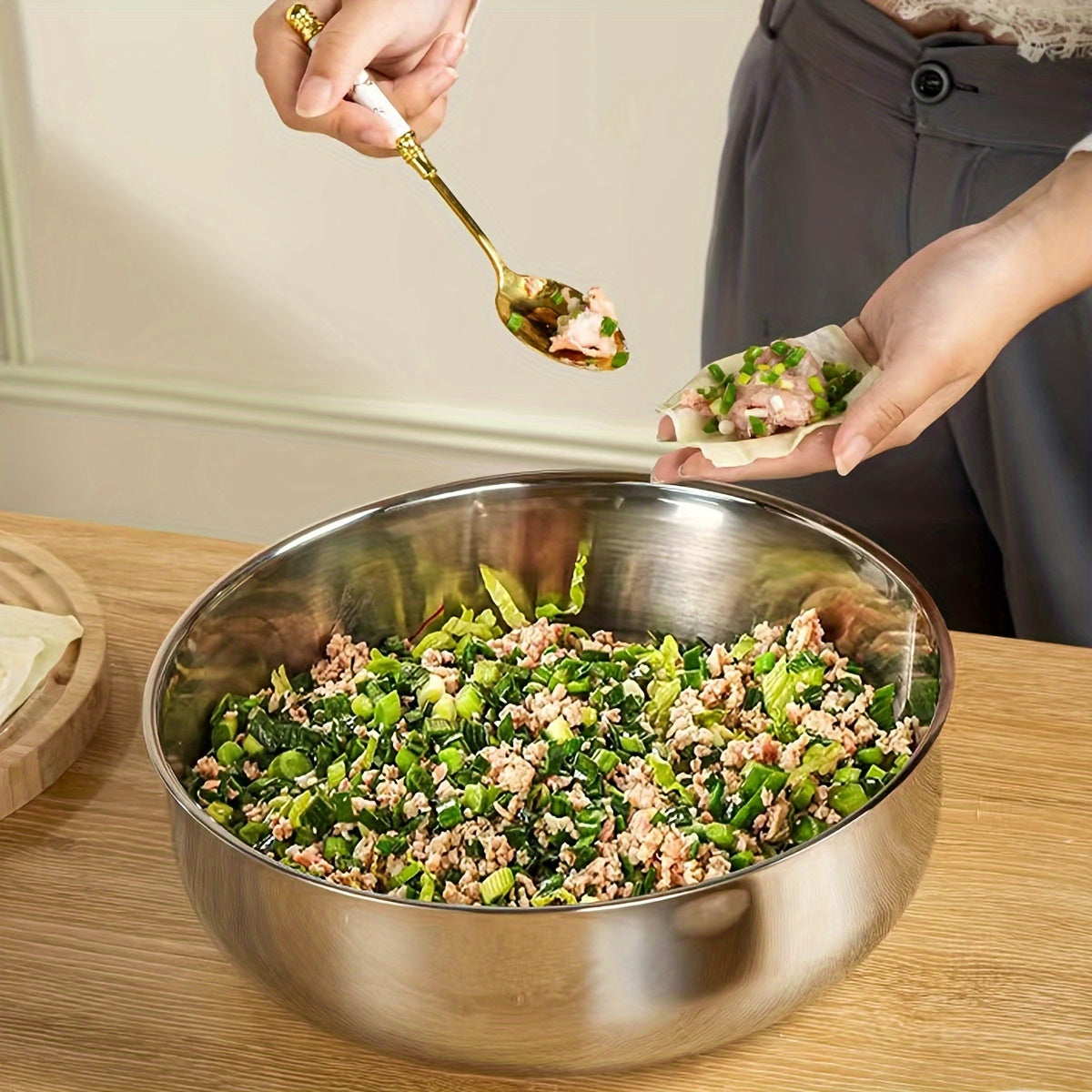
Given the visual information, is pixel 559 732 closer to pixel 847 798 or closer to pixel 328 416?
pixel 847 798

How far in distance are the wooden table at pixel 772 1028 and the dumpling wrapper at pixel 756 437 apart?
0.29 meters

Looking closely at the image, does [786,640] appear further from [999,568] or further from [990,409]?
[999,568]

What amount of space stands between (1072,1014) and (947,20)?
111 cm

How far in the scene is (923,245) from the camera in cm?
168

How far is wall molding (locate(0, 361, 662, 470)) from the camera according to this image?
10.7 ft

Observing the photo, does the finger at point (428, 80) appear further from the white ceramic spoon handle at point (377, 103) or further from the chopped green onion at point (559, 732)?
the chopped green onion at point (559, 732)

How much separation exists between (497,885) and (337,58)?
0.81 m

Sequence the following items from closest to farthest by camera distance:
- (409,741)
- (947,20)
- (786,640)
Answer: (409,741) → (786,640) → (947,20)

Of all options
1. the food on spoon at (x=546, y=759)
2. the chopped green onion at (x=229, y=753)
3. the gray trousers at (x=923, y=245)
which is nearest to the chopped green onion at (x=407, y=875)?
the food on spoon at (x=546, y=759)

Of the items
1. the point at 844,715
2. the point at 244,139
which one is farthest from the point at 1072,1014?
the point at 244,139

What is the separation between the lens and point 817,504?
1884 millimetres

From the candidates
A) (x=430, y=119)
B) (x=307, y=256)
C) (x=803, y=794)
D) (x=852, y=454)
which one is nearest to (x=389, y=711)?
(x=803, y=794)

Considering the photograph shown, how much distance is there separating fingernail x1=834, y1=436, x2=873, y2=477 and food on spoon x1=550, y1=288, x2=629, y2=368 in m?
0.27

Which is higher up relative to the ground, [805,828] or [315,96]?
[315,96]
